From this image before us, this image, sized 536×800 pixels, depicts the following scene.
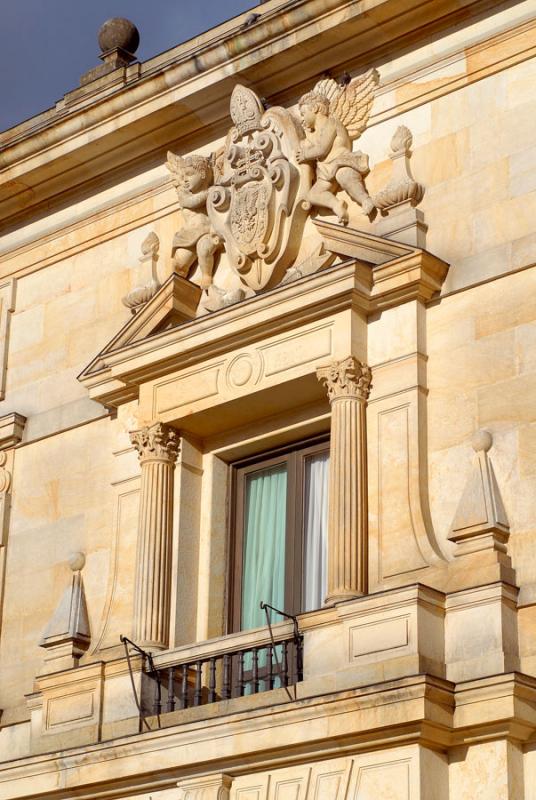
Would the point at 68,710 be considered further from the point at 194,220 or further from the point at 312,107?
the point at 312,107

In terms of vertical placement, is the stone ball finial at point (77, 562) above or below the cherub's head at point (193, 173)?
below

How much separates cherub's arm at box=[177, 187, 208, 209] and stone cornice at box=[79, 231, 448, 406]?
32.7 inches

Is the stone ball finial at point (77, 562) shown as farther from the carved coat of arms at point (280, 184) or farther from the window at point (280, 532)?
the carved coat of arms at point (280, 184)

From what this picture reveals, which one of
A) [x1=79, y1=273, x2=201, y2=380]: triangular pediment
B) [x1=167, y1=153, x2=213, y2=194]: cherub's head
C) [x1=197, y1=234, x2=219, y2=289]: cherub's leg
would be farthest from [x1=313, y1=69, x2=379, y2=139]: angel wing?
[x1=79, y1=273, x2=201, y2=380]: triangular pediment

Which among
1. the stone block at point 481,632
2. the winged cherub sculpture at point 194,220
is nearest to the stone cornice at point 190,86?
the winged cherub sculpture at point 194,220

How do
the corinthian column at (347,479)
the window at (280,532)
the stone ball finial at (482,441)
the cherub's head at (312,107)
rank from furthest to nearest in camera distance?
the cherub's head at (312,107), the window at (280,532), the corinthian column at (347,479), the stone ball finial at (482,441)

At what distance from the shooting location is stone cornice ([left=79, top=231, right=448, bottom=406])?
15.9m

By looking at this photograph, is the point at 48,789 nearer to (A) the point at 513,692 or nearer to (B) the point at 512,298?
(A) the point at 513,692

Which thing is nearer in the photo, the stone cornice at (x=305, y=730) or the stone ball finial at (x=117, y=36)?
the stone cornice at (x=305, y=730)

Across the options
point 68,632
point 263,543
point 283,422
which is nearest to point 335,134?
point 283,422

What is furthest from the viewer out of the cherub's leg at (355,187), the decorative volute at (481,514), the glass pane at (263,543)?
the glass pane at (263,543)

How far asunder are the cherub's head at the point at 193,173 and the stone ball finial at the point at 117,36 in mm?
2750

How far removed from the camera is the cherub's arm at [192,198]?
18047 millimetres

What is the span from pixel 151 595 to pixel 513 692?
4234 mm
